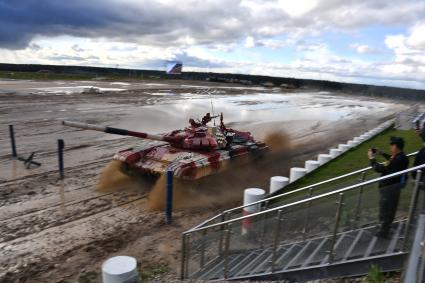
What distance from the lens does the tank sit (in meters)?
11.6

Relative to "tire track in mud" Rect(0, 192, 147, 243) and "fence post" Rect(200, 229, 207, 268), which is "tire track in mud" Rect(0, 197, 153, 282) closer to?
"tire track in mud" Rect(0, 192, 147, 243)

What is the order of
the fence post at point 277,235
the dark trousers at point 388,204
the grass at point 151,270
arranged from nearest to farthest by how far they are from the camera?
the dark trousers at point 388,204 → the fence post at point 277,235 → the grass at point 151,270

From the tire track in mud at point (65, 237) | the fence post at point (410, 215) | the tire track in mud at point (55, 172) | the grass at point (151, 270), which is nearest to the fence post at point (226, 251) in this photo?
the grass at point (151, 270)

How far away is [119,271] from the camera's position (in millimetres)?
5816

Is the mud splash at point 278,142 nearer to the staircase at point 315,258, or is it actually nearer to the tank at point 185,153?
the tank at point 185,153

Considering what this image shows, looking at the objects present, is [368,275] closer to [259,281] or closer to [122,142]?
[259,281]

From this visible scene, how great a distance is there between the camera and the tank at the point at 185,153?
38.1ft

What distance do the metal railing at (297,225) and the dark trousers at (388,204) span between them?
59 millimetres

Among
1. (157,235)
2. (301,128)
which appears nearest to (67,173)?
(157,235)

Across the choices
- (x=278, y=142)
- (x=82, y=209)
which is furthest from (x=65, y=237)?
(x=278, y=142)

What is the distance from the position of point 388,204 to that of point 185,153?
7.64m

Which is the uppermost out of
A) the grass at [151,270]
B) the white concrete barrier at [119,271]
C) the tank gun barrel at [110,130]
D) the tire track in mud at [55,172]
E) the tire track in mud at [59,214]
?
the tank gun barrel at [110,130]

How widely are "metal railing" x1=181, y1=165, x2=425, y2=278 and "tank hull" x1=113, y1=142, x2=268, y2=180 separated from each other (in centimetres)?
439

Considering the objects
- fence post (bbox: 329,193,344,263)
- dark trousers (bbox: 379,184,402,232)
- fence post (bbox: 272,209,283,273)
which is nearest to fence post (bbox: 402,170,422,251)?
dark trousers (bbox: 379,184,402,232)
